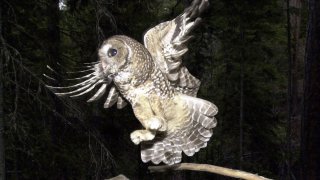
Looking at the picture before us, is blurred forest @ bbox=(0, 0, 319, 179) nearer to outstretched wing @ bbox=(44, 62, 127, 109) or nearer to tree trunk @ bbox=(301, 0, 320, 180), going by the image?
tree trunk @ bbox=(301, 0, 320, 180)

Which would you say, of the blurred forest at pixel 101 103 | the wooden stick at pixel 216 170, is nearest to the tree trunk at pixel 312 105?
the blurred forest at pixel 101 103

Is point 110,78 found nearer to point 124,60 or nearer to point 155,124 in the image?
point 124,60

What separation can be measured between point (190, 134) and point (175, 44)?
16.2 inches

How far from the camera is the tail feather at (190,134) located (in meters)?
1.78

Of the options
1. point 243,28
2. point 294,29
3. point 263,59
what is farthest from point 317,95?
point 294,29

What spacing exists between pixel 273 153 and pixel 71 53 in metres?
3.57

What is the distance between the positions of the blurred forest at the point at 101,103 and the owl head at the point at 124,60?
1362mm

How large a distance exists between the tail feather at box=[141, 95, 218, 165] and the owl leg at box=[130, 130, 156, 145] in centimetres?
13

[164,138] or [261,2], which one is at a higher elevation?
[261,2]

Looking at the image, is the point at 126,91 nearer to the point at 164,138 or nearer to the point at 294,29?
the point at 164,138

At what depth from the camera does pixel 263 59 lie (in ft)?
19.1

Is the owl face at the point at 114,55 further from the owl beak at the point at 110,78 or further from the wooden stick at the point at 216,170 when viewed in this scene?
the wooden stick at the point at 216,170

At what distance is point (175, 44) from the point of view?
5.65 feet

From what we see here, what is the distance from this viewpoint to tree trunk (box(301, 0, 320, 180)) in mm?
2746
